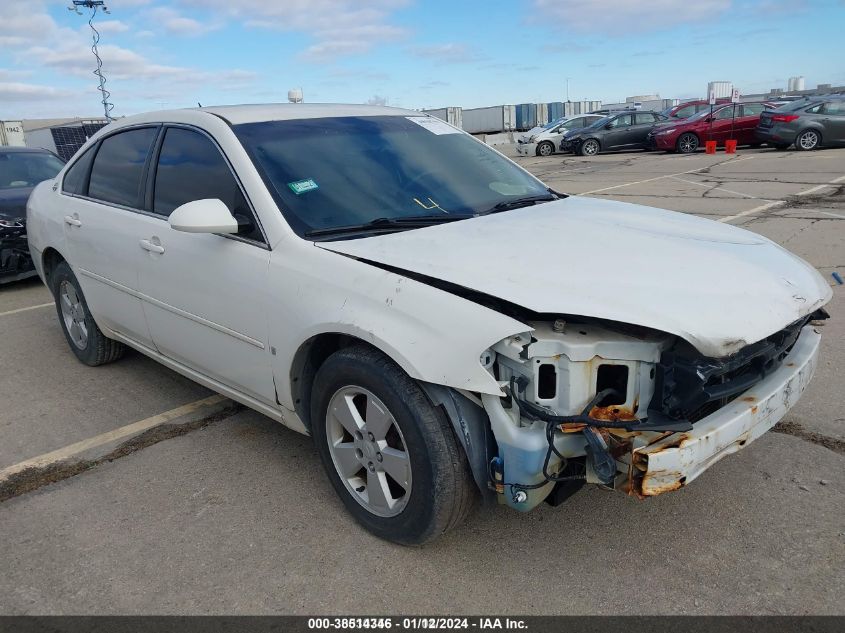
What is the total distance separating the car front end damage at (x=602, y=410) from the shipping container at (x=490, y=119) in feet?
151

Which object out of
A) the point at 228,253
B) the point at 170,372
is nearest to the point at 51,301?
the point at 170,372

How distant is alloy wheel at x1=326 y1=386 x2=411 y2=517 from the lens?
2.63 meters

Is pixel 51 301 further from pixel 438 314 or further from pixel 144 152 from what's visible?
Answer: pixel 438 314

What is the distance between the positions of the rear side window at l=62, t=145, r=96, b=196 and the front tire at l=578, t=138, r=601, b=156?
72.6 ft

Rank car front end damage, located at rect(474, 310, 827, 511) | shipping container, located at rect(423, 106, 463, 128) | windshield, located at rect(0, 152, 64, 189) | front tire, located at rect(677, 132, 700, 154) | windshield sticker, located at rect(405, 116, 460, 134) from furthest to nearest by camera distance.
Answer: shipping container, located at rect(423, 106, 463, 128)
front tire, located at rect(677, 132, 700, 154)
windshield, located at rect(0, 152, 64, 189)
windshield sticker, located at rect(405, 116, 460, 134)
car front end damage, located at rect(474, 310, 827, 511)

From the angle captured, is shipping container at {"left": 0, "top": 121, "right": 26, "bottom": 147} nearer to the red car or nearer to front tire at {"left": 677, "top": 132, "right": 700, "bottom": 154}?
the red car

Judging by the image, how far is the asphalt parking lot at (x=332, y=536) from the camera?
249 centimetres

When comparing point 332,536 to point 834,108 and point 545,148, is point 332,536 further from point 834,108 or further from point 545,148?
point 545,148

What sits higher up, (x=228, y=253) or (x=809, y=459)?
(x=228, y=253)

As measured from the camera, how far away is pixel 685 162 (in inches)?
763

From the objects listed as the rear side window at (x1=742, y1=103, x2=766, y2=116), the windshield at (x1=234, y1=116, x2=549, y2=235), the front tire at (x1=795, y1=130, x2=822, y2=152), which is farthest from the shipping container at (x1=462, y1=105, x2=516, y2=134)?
the windshield at (x1=234, y1=116, x2=549, y2=235)

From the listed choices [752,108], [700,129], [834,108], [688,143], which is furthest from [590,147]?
[834,108]

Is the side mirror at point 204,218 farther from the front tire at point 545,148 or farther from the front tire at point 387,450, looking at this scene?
the front tire at point 545,148

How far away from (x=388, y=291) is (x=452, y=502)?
796mm
